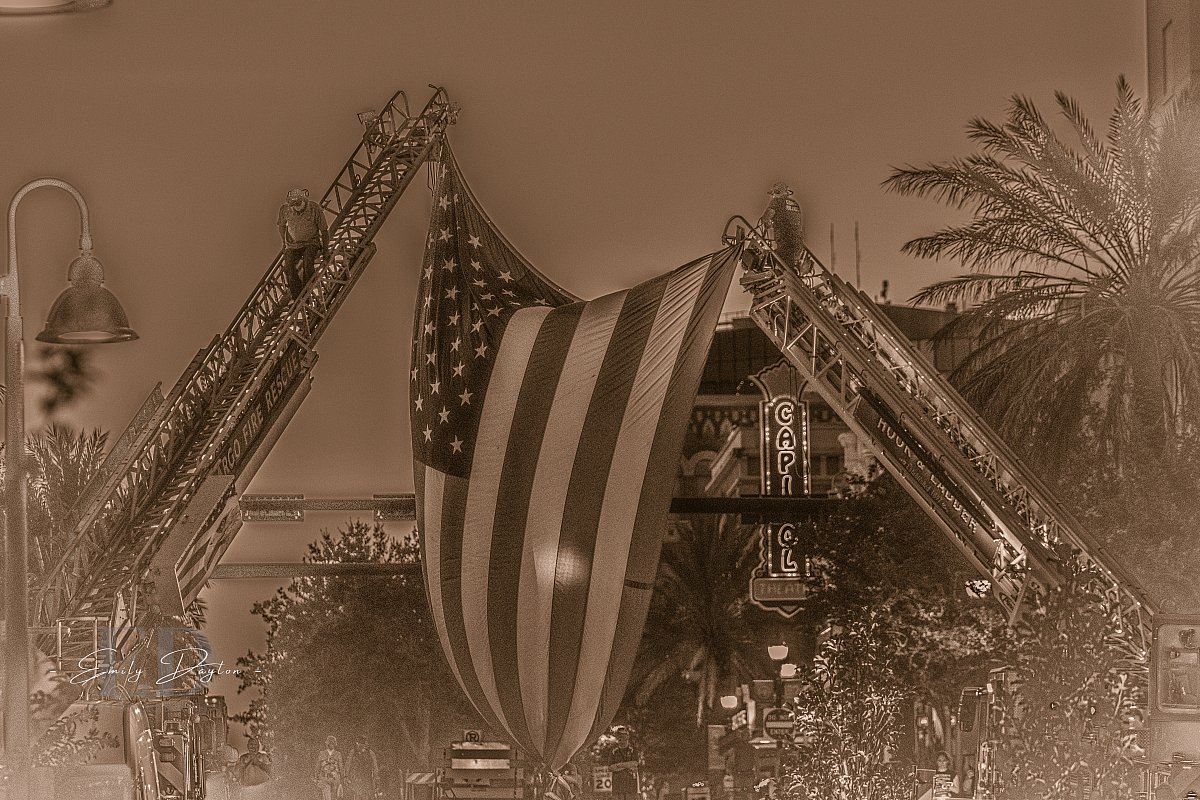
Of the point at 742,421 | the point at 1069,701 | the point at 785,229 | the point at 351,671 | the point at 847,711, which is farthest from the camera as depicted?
the point at 742,421

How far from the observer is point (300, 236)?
20.1 metres

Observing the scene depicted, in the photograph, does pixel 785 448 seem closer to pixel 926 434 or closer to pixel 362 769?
pixel 362 769

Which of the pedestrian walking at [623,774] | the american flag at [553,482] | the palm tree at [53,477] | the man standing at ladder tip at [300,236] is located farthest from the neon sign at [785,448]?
the american flag at [553,482]

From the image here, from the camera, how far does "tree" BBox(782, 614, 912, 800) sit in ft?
76.6

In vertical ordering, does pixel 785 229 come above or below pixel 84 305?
above

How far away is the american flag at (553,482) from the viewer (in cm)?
1562

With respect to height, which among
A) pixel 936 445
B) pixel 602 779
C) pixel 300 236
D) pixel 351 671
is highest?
pixel 300 236

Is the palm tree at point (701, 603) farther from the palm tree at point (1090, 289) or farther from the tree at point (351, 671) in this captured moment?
the palm tree at point (1090, 289)

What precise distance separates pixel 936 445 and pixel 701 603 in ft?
87.5

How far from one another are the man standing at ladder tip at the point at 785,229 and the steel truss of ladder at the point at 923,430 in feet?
0.68

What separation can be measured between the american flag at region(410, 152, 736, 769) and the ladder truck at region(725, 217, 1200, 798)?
6.49 feet

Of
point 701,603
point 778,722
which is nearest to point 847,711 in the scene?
point 778,722

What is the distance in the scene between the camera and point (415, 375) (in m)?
17.3

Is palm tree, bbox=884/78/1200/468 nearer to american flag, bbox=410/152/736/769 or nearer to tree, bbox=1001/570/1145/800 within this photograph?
tree, bbox=1001/570/1145/800
